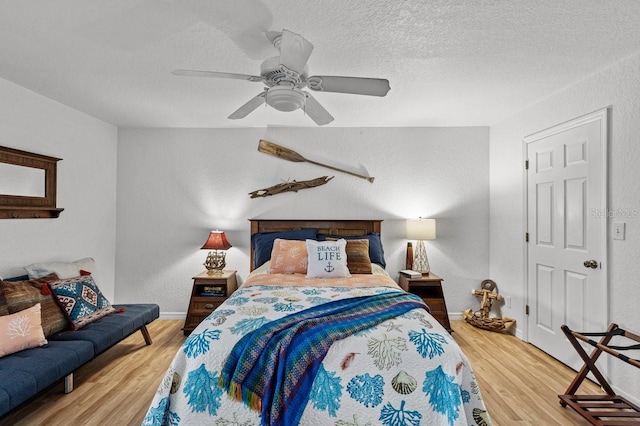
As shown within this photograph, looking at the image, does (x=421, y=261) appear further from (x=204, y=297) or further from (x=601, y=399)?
(x=204, y=297)

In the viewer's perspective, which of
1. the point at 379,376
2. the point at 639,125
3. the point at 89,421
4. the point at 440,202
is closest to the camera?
the point at 379,376

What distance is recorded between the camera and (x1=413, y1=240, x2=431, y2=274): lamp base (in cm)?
403

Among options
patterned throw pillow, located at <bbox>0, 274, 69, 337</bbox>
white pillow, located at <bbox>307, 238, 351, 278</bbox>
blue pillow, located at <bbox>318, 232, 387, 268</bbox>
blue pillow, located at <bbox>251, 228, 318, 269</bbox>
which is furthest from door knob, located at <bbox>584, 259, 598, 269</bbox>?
patterned throw pillow, located at <bbox>0, 274, 69, 337</bbox>

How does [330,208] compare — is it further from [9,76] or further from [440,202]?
[9,76]

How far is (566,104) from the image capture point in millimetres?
2973

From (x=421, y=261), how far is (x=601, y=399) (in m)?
2.01

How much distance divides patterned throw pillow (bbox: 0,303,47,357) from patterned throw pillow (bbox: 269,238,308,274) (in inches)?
71.0

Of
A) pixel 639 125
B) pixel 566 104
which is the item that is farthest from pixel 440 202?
pixel 639 125

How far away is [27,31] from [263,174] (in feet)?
8.19

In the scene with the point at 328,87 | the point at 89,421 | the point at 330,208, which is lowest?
the point at 89,421

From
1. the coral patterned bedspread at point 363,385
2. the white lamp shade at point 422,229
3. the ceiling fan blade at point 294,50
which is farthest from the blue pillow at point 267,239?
the ceiling fan blade at point 294,50

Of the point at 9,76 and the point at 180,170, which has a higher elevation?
the point at 9,76

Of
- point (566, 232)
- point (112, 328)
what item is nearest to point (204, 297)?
point (112, 328)

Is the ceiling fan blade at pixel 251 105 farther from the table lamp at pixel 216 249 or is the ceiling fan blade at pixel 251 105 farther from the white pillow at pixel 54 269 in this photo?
the white pillow at pixel 54 269
